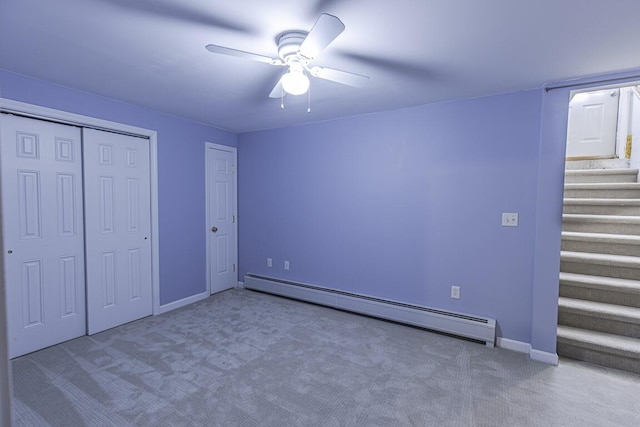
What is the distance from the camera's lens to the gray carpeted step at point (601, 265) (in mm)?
2959

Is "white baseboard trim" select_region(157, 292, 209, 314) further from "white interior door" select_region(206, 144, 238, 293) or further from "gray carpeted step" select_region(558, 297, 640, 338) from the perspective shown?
"gray carpeted step" select_region(558, 297, 640, 338)

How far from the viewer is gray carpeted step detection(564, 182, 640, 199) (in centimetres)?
358

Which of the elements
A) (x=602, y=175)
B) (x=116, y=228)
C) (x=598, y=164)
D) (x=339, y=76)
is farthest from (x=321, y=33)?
(x=598, y=164)

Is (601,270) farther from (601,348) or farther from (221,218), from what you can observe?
(221,218)

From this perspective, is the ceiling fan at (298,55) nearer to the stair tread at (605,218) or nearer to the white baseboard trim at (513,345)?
→ the white baseboard trim at (513,345)

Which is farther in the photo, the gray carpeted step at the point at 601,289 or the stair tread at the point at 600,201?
the stair tread at the point at 600,201

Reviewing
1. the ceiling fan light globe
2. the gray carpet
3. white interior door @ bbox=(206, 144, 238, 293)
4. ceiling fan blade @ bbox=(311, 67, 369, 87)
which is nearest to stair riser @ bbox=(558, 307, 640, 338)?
the gray carpet

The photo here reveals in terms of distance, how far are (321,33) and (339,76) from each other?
19.8 inches

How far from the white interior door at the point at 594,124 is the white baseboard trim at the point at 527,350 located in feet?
10.6

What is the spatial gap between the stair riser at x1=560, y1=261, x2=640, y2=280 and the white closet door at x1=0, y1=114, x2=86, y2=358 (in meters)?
4.72

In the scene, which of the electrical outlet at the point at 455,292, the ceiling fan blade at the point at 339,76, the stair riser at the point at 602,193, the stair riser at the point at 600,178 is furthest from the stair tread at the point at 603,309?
the ceiling fan blade at the point at 339,76

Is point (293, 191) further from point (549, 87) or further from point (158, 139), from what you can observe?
point (549, 87)

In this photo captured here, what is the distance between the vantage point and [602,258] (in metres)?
3.05

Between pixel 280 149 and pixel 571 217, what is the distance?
3.44 meters
